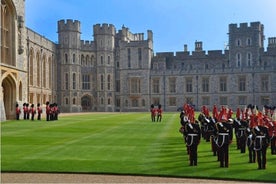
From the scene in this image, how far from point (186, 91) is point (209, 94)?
350 centimetres

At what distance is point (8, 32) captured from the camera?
106 ft

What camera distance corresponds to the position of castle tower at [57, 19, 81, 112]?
207 ft

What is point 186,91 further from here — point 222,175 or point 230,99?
point 222,175

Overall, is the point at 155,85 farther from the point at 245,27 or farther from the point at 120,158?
the point at 120,158

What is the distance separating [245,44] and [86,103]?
25.7 meters

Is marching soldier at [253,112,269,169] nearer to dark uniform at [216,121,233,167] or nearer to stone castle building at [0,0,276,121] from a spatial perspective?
dark uniform at [216,121,233,167]

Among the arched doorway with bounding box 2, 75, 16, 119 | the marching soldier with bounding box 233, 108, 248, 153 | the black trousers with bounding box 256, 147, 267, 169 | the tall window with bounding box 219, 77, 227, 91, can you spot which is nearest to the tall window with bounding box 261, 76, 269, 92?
the tall window with bounding box 219, 77, 227, 91

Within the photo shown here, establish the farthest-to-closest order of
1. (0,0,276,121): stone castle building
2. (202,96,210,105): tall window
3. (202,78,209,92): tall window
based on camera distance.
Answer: (202,78,209,92): tall window < (202,96,210,105): tall window < (0,0,276,121): stone castle building

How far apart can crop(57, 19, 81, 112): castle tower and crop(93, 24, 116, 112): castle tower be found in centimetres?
335

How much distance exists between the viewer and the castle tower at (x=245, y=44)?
63.7m

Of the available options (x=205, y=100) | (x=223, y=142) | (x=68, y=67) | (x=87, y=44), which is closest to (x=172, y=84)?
(x=205, y=100)

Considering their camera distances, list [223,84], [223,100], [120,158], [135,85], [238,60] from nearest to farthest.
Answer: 1. [120,158]
2. [223,100]
3. [223,84]
4. [238,60]
5. [135,85]

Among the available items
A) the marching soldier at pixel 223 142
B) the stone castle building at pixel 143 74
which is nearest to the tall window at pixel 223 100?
the stone castle building at pixel 143 74

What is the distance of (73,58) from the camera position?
209 ft
